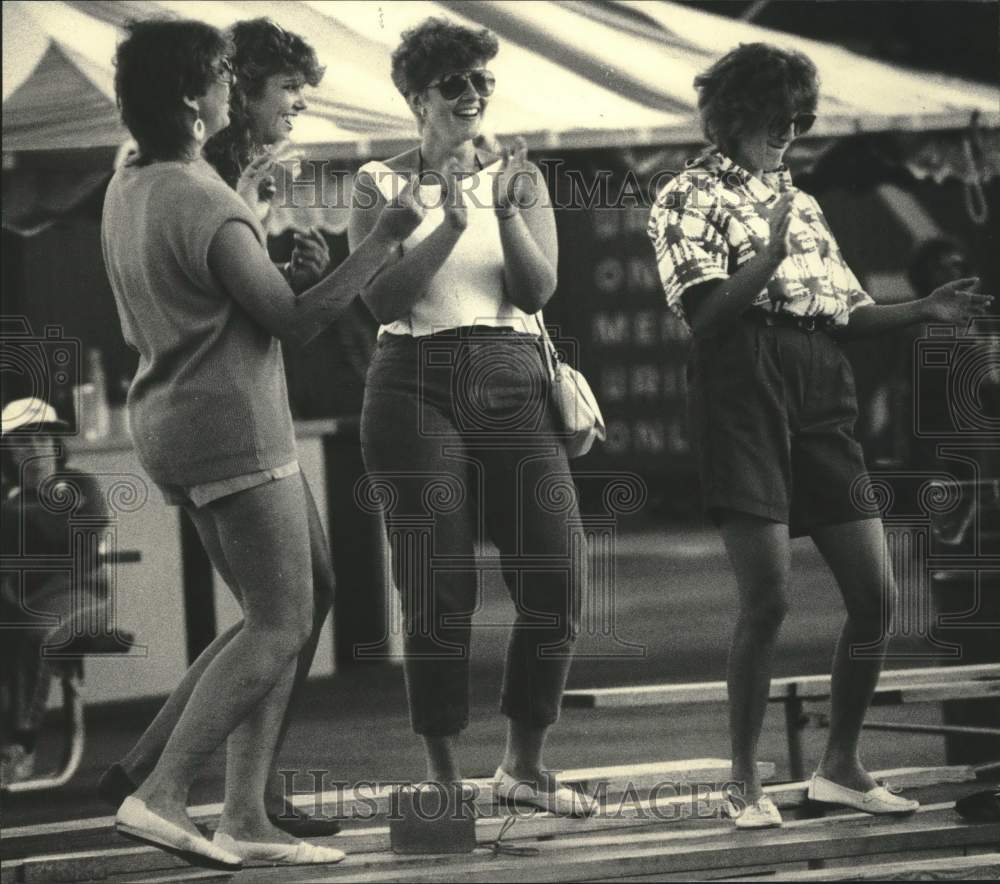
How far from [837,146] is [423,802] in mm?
2804

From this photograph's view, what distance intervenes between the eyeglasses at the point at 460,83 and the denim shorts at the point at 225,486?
0.97 meters

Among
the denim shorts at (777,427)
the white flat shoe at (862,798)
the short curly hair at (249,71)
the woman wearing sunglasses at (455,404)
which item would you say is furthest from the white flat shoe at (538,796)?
the short curly hair at (249,71)

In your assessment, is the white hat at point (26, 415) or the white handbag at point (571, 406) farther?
the white hat at point (26, 415)

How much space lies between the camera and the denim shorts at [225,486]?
3.89m

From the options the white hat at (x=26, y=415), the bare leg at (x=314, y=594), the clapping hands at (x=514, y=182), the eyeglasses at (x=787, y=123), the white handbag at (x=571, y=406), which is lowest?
the bare leg at (x=314, y=594)

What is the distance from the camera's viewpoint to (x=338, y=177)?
5.52 meters

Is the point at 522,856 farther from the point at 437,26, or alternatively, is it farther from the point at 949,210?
the point at 949,210

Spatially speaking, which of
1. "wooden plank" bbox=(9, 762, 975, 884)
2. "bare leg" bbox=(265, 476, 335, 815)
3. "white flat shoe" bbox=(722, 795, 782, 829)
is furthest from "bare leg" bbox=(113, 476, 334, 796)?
"white flat shoe" bbox=(722, 795, 782, 829)

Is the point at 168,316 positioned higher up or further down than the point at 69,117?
further down

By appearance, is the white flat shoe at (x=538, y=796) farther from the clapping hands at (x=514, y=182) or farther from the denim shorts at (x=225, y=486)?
the clapping hands at (x=514, y=182)

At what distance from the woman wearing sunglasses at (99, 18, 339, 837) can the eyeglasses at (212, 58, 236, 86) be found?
9 centimetres

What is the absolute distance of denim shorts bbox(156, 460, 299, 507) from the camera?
12.8 feet

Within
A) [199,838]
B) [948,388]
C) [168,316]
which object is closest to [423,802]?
[199,838]

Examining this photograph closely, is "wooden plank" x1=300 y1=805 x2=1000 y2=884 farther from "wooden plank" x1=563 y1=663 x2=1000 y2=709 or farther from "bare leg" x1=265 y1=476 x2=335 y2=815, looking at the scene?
"wooden plank" x1=563 y1=663 x2=1000 y2=709
